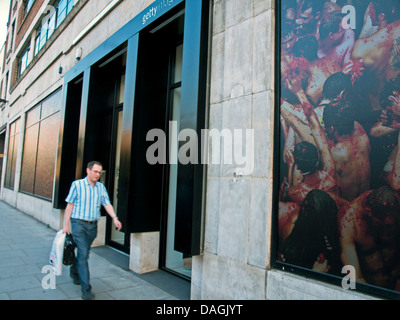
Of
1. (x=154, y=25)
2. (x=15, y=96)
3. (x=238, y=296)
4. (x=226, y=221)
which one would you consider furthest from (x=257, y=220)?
(x=15, y=96)

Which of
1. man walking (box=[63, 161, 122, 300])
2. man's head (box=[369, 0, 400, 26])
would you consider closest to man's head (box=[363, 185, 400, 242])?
man's head (box=[369, 0, 400, 26])

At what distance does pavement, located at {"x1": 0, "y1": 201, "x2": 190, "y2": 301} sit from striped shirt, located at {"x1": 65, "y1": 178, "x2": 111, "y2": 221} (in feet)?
3.77

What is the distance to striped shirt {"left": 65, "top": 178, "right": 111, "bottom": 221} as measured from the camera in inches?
154

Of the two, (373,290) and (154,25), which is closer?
(373,290)

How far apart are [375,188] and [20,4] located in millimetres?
22909

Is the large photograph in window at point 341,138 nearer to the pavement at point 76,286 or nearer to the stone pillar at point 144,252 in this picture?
the pavement at point 76,286

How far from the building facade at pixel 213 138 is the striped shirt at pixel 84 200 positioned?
115cm

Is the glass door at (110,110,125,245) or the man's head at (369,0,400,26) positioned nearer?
the man's head at (369,0,400,26)

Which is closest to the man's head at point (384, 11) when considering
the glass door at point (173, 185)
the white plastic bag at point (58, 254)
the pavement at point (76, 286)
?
the glass door at point (173, 185)

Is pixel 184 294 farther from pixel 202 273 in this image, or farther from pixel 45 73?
pixel 45 73

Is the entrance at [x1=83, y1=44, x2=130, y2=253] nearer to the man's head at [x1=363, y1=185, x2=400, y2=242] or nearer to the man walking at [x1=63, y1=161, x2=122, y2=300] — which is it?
the man walking at [x1=63, y1=161, x2=122, y2=300]

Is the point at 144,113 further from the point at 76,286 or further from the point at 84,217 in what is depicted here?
the point at 76,286

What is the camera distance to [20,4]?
59.7ft

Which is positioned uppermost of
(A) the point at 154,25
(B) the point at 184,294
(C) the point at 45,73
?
(C) the point at 45,73
